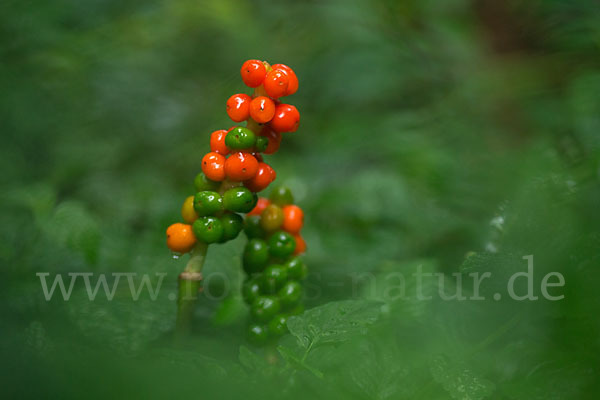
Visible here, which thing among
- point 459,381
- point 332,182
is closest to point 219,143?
point 459,381

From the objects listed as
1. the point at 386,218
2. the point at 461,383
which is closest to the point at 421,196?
the point at 386,218

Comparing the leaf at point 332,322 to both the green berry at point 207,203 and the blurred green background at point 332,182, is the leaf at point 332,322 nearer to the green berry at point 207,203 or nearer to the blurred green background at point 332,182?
the blurred green background at point 332,182

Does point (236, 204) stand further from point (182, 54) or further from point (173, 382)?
point (182, 54)

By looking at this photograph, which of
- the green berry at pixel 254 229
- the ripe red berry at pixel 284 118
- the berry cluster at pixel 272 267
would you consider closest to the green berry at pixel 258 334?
the berry cluster at pixel 272 267

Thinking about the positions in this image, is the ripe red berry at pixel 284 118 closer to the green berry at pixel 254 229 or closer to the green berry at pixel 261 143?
the green berry at pixel 261 143

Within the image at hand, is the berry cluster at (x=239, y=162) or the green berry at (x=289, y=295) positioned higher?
the berry cluster at (x=239, y=162)

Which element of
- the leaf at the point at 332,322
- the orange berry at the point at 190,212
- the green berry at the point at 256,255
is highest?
the orange berry at the point at 190,212

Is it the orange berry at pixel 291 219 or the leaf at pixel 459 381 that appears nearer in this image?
the leaf at pixel 459 381
